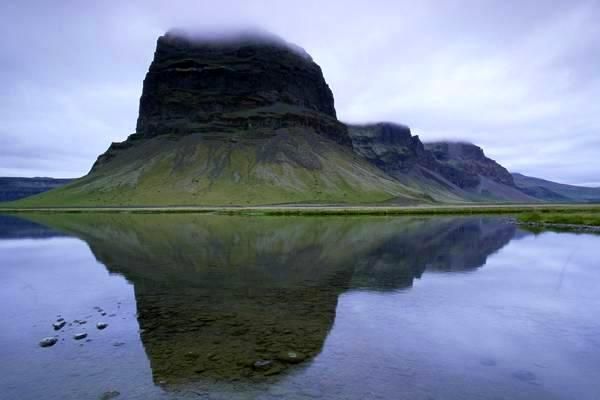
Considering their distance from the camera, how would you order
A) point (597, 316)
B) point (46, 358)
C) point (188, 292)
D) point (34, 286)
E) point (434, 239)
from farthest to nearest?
point (434, 239), point (34, 286), point (188, 292), point (597, 316), point (46, 358)

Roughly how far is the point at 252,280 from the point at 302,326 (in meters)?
10.6

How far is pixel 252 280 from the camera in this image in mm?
28312

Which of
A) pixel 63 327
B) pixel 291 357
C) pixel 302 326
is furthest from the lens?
pixel 63 327

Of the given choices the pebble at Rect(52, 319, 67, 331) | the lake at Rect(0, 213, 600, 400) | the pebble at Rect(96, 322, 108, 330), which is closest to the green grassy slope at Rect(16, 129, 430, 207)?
the lake at Rect(0, 213, 600, 400)

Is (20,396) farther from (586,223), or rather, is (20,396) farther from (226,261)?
(586,223)

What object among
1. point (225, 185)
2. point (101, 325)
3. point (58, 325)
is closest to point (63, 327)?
point (58, 325)

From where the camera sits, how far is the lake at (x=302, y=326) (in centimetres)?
1275

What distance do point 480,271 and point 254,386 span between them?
83.5ft

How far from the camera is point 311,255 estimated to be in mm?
38688

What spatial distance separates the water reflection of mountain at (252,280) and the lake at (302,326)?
0.41 feet

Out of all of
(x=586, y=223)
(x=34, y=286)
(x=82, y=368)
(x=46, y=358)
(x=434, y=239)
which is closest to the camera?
(x=82, y=368)

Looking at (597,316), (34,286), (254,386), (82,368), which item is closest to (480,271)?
(597,316)

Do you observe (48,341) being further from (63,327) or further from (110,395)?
(110,395)

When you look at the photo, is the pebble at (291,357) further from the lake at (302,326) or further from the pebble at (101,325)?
the pebble at (101,325)
